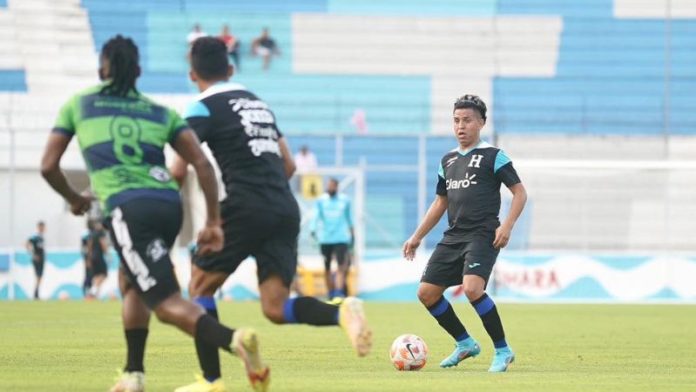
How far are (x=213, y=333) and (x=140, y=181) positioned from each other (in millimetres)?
884

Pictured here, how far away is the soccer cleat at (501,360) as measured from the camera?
1055 centimetres

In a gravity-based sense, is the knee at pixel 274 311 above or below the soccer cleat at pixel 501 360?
above

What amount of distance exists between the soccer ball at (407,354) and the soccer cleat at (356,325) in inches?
107

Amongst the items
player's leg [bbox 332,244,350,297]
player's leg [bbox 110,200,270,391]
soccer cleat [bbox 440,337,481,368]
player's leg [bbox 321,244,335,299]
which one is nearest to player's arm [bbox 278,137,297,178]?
player's leg [bbox 110,200,270,391]

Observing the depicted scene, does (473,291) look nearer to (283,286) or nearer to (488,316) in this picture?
(488,316)

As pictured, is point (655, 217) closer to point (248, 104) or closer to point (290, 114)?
point (290, 114)

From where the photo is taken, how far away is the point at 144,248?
7.32m

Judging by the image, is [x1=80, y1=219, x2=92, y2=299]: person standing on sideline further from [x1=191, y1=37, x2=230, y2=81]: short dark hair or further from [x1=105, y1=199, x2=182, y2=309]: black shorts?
[x1=105, y1=199, x2=182, y2=309]: black shorts

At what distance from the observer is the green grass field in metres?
9.05

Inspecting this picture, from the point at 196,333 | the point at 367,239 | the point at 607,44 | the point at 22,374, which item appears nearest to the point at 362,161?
the point at 367,239

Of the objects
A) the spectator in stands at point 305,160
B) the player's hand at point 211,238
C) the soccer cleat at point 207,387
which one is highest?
the player's hand at point 211,238

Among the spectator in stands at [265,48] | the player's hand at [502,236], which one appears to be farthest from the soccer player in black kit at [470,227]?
the spectator in stands at [265,48]

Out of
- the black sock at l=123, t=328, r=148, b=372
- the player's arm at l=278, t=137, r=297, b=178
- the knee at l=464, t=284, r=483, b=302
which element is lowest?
the knee at l=464, t=284, r=483, b=302

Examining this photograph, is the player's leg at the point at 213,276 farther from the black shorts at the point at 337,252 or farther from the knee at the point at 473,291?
the black shorts at the point at 337,252
